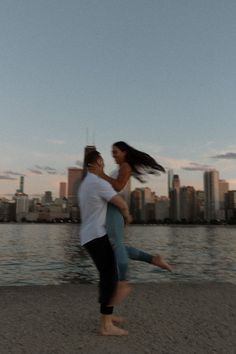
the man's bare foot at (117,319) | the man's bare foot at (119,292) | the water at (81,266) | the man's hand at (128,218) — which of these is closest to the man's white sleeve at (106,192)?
the man's hand at (128,218)

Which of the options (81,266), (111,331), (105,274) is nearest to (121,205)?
(105,274)

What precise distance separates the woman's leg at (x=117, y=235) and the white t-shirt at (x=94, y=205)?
66 mm

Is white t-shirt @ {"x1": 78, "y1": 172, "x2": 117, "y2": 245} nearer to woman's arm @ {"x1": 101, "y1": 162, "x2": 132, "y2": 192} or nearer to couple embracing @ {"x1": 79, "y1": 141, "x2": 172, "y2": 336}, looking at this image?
couple embracing @ {"x1": 79, "y1": 141, "x2": 172, "y2": 336}

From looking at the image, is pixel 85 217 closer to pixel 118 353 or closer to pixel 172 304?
pixel 118 353

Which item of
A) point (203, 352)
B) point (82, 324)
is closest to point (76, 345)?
point (82, 324)

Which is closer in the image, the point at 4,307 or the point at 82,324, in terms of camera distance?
the point at 82,324

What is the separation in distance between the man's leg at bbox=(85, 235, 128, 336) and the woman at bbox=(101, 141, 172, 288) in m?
0.09

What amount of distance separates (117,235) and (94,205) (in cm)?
39

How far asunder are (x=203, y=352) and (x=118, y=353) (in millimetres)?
795

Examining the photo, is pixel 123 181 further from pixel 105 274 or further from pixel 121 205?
pixel 105 274

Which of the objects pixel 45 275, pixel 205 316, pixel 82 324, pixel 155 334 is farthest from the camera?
pixel 45 275

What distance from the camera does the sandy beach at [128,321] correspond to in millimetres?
3893

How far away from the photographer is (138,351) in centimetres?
378

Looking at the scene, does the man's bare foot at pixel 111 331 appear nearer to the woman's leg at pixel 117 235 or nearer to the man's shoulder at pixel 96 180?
the woman's leg at pixel 117 235
